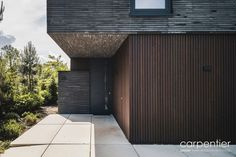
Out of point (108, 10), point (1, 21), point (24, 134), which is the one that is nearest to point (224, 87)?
point (108, 10)

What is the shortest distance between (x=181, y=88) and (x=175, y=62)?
30.6 inches

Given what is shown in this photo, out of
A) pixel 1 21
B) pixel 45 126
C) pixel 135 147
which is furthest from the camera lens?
pixel 45 126

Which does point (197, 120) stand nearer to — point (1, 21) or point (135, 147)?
point (135, 147)

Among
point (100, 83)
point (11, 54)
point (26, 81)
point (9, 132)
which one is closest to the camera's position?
point (9, 132)

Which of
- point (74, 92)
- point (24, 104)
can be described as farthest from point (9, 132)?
point (74, 92)

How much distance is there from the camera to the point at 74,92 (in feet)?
48.6

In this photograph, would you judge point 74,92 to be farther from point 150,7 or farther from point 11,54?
point 11,54

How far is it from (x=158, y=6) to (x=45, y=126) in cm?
637

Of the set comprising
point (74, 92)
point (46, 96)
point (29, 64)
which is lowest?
→ point (46, 96)

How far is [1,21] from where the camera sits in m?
8.83

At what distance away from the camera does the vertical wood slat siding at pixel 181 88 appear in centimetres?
778

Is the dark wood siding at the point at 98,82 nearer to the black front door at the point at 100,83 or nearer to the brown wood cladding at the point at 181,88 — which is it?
the black front door at the point at 100,83

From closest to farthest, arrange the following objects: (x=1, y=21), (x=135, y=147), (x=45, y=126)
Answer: (x=135, y=147), (x=1, y=21), (x=45, y=126)

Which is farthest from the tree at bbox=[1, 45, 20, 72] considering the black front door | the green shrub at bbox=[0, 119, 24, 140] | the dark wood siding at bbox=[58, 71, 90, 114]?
the green shrub at bbox=[0, 119, 24, 140]
